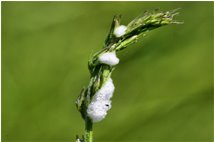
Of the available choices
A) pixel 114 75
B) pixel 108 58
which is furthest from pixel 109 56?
pixel 114 75

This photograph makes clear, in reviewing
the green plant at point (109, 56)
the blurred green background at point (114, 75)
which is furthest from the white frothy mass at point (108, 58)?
the blurred green background at point (114, 75)

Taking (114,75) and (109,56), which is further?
(114,75)

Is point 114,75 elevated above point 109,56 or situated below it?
above

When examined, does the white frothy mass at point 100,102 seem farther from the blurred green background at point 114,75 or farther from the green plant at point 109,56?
the blurred green background at point 114,75

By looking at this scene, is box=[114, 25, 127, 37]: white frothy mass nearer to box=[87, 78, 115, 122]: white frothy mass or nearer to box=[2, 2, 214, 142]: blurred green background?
box=[87, 78, 115, 122]: white frothy mass

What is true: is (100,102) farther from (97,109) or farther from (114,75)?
(114,75)
